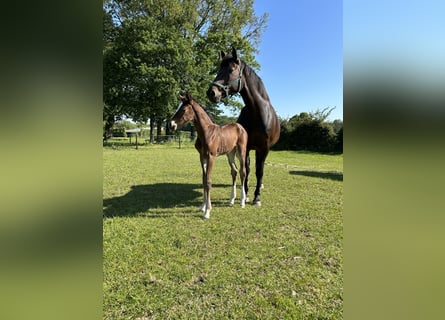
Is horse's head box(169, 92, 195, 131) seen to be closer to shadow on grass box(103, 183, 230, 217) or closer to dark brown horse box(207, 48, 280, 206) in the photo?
dark brown horse box(207, 48, 280, 206)

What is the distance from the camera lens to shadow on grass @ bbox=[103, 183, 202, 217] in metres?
5.00

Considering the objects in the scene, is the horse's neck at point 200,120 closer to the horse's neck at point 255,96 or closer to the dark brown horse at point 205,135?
the dark brown horse at point 205,135

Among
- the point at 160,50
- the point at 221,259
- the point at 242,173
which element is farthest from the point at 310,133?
the point at 221,259

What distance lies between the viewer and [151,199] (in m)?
5.84

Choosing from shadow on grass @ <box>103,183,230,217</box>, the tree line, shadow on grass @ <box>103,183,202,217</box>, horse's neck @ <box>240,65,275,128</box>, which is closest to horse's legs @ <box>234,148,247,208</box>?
shadow on grass @ <box>103,183,230,217</box>

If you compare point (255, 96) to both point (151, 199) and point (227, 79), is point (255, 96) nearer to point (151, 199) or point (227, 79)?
point (227, 79)

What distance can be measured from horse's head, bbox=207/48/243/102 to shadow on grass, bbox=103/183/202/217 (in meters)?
2.36

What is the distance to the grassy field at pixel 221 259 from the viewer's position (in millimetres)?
2309

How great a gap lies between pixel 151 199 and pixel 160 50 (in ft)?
71.1

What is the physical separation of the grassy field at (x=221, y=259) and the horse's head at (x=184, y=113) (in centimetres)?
169

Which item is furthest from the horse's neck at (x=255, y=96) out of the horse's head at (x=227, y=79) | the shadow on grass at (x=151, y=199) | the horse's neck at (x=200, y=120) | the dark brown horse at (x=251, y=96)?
the shadow on grass at (x=151, y=199)
